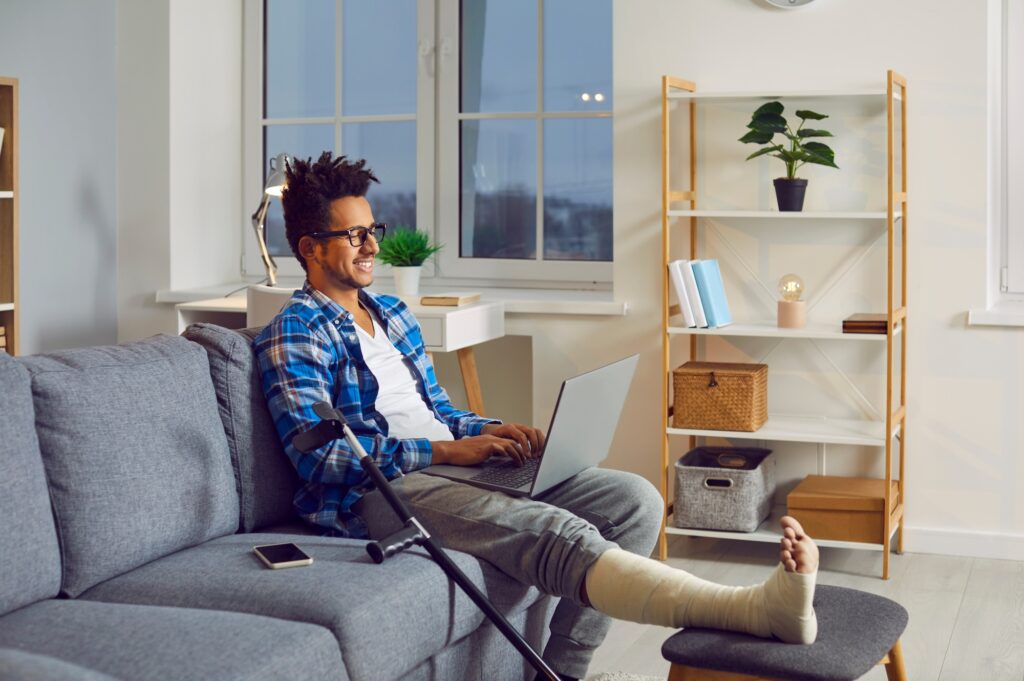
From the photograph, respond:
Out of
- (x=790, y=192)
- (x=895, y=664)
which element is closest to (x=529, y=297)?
(x=790, y=192)

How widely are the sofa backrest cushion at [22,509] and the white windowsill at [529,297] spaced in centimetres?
228

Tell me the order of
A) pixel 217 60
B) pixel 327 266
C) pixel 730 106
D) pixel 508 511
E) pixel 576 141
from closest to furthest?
1. pixel 508 511
2. pixel 327 266
3. pixel 730 106
4. pixel 576 141
5. pixel 217 60

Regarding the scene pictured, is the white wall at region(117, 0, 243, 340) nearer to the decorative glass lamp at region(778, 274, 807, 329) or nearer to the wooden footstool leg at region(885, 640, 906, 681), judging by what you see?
the decorative glass lamp at region(778, 274, 807, 329)

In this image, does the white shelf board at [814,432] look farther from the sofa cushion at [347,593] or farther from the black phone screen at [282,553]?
the black phone screen at [282,553]

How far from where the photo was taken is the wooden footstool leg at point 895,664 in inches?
89.0

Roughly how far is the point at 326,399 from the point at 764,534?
1.69 m

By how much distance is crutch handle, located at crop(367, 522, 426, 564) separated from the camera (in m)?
2.24

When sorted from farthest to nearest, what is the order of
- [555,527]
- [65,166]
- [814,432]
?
[65,166] → [814,432] → [555,527]

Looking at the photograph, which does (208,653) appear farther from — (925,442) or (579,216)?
(579,216)

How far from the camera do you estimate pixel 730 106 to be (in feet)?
13.0

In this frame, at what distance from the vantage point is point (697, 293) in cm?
373

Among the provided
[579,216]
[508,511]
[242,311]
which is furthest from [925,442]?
[242,311]

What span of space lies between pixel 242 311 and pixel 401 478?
1.83 metres

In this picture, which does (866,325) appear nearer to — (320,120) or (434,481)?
(434,481)
